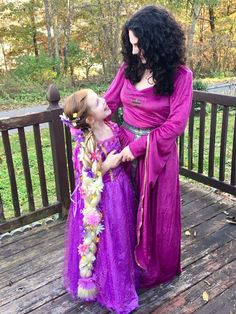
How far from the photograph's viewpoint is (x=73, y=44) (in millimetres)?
14734

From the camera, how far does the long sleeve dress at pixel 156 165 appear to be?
1.99 meters

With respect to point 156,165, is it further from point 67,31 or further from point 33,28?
point 33,28

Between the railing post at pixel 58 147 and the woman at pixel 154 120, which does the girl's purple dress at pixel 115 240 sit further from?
the railing post at pixel 58 147

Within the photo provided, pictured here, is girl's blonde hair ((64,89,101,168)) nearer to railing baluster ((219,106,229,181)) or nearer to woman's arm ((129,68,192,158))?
woman's arm ((129,68,192,158))

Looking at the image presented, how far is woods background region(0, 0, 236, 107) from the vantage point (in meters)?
12.8

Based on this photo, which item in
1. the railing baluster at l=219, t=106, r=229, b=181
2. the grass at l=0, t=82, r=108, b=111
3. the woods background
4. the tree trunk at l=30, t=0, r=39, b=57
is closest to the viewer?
the railing baluster at l=219, t=106, r=229, b=181

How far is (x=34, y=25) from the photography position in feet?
50.5

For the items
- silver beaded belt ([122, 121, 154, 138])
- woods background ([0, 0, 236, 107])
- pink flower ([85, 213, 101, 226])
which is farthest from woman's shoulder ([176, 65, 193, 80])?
woods background ([0, 0, 236, 107])

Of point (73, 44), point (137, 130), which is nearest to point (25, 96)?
point (73, 44)

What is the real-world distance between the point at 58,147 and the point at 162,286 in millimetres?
1357

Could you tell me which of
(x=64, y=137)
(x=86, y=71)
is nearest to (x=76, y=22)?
(x=86, y=71)

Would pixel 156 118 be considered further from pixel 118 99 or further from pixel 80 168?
pixel 80 168

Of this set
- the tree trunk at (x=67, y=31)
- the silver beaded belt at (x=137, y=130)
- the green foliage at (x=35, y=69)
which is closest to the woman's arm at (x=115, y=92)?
the silver beaded belt at (x=137, y=130)

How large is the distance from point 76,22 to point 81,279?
45.6 ft
